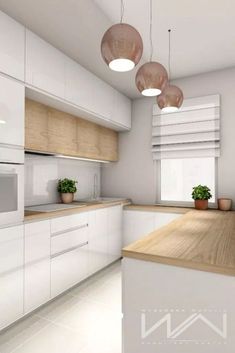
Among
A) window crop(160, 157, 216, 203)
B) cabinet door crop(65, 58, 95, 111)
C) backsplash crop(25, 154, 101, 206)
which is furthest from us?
window crop(160, 157, 216, 203)

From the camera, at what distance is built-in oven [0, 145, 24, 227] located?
1947mm

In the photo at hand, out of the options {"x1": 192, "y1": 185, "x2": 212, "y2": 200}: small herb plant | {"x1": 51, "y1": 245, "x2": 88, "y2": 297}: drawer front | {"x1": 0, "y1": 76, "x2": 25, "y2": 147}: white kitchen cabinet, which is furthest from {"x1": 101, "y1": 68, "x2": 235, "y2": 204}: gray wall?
{"x1": 0, "y1": 76, "x2": 25, "y2": 147}: white kitchen cabinet

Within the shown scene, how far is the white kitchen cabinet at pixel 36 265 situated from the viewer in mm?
2145

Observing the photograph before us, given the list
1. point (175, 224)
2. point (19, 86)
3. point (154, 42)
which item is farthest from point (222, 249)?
point (154, 42)

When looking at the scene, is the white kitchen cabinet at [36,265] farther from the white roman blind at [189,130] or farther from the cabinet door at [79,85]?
the white roman blind at [189,130]

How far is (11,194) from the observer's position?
2031 mm

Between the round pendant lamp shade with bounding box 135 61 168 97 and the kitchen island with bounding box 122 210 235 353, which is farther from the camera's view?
the round pendant lamp shade with bounding box 135 61 168 97

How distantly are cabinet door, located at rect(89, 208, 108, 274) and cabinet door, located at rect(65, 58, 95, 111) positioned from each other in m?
1.41

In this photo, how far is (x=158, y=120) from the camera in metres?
3.86

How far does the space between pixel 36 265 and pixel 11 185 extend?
31.6 inches

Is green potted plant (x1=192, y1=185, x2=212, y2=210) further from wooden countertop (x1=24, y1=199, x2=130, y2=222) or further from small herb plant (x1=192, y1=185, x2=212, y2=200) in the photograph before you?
wooden countertop (x1=24, y1=199, x2=130, y2=222)

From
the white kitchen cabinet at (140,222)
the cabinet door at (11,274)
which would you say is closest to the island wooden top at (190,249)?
the cabinet door at (11,274)

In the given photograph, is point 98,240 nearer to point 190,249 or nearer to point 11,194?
point 11,194

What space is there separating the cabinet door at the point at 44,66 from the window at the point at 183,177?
6.85 ft
